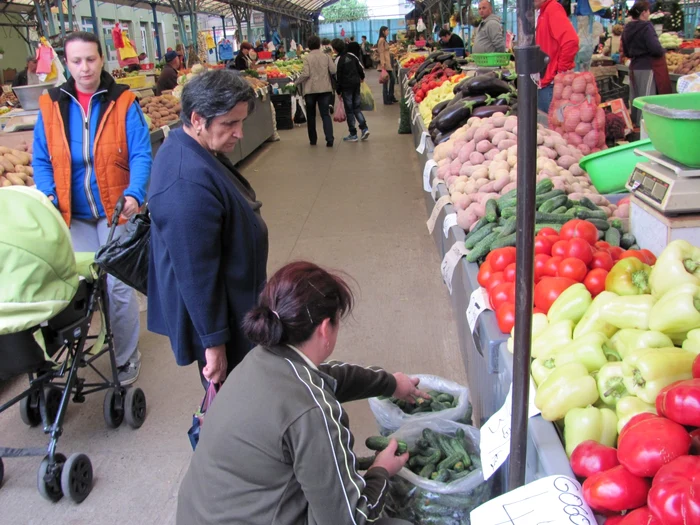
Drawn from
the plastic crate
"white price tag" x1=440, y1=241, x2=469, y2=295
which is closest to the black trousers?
the plastic crate

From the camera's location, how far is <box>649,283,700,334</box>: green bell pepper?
5.41ft

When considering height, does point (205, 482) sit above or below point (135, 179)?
below

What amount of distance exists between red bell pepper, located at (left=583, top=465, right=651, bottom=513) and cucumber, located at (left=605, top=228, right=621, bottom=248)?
1.67 metres

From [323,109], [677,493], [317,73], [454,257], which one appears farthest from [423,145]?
[323,109]

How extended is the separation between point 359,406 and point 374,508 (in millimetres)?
1960

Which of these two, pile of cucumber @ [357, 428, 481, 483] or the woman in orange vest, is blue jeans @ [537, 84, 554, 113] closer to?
the woman in orange vest

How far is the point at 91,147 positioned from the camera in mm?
3689

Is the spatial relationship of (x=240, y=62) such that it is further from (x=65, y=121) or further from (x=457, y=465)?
(x=457, y=465)

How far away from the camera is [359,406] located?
12.3 ft

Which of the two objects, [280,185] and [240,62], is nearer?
[280,185]

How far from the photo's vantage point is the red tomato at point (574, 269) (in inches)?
92.7

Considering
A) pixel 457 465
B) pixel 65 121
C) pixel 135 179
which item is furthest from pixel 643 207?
pixel 65 121

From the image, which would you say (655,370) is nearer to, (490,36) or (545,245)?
(545,245)

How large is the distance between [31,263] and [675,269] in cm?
244
